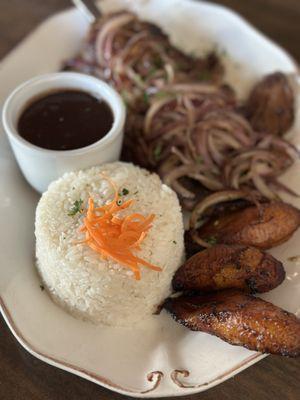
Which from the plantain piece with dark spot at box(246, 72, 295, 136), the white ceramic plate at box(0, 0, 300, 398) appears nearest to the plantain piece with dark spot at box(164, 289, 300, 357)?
the white ceramic plate at box(0, 0, 300, 398)

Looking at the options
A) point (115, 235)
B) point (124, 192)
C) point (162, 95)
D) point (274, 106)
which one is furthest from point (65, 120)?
point (274, 106)

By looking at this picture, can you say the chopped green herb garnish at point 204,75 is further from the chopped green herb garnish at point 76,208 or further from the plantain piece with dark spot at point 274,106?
the chopped green herb garnish at point 76,208

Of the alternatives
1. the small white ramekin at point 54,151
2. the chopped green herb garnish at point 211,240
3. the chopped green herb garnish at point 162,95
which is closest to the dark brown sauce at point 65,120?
the small white ramekin at point 54,151

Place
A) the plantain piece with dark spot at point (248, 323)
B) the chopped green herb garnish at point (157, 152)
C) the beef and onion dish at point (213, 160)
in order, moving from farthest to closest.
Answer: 1. the chopped green herb garnish at point (157, 152)
2. the beef and onion dish at point (213, 160)
3. the plantain piece with dark spot at point (248, 323)

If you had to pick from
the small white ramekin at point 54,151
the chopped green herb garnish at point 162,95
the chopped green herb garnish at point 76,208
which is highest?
the small white ramekin at point 54,151

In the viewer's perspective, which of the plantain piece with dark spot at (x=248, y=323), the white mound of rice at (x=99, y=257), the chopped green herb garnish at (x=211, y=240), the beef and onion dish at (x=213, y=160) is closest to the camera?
the plantain piece with dark spot at (x=248, y=323)

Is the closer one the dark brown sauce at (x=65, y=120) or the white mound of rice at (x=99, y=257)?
the white mound of rice at (x=99, y=257)

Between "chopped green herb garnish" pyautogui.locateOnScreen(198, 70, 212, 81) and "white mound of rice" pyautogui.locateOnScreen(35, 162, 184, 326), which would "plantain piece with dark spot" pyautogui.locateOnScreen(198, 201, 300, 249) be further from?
"chopped green herb garnish" pyautogui.locateOnScreen(198, 70, 212, 81)
